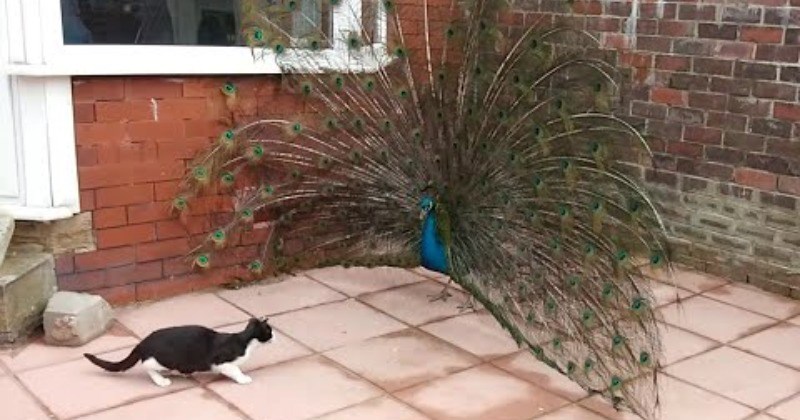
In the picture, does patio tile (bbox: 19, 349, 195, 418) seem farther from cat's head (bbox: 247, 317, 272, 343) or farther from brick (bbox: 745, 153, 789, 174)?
brick (bbox: 745, 153, 789, 174)

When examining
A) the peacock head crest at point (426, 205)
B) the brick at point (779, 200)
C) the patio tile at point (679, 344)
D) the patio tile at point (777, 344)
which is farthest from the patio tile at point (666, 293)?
the peacock head crest at point (426, 205)

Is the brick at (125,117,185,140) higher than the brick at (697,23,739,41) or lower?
lower

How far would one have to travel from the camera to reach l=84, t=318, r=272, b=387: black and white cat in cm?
344

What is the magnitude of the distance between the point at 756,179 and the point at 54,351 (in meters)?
3.72

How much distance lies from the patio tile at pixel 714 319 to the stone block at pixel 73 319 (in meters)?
2.75

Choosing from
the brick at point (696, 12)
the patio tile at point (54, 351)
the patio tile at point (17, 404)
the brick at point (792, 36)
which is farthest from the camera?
the brick at point (696, 12)

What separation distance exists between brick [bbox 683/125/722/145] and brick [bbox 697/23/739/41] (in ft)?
1.71

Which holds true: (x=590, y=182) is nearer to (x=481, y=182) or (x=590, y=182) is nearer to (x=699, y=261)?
(x=481, y=182)

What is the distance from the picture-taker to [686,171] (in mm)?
5223

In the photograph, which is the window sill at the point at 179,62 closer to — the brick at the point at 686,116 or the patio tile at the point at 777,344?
the brick at the point at 686,116

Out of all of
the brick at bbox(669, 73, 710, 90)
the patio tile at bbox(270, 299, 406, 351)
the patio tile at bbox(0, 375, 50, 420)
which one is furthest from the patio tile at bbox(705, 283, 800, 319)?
the patio tile at bbox(0, 375, 50, 420)

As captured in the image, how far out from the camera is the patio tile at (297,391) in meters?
3.34

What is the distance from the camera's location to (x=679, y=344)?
163 inches

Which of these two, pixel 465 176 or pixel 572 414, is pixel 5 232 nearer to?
pixel 465 176
